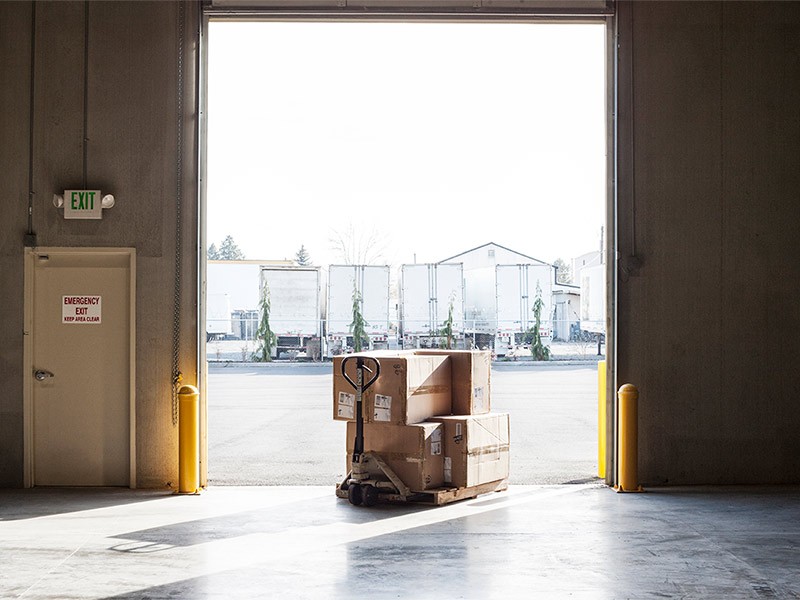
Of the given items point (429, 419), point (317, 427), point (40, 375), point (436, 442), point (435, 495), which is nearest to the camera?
point (435, 495)

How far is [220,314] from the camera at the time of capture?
25984 mm

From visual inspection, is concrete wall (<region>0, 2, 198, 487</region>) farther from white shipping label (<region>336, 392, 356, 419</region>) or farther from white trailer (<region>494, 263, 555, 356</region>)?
white trailer (<region>494, 263, 555, 356</region>)

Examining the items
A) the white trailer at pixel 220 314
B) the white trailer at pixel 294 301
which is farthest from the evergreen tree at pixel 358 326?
the white trailer at pixel 220 314

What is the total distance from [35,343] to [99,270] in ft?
2.88

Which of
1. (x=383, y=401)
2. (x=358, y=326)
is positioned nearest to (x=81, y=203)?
(x=383, y=401)

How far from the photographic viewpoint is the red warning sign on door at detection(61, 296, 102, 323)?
818 centimetres

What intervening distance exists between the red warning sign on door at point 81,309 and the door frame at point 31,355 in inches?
11.6

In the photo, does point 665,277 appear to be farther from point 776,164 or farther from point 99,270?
point 99,270

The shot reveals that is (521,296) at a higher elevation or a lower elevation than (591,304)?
higher

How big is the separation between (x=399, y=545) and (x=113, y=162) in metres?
4.49

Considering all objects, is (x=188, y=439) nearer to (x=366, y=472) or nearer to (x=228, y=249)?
(x=366, y=472)

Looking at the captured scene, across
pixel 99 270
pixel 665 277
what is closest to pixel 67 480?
pixel 99 270

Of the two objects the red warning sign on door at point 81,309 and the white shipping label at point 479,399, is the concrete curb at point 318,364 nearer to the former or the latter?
the red warning sign on door at point 81,309

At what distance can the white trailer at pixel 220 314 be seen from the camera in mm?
25828
